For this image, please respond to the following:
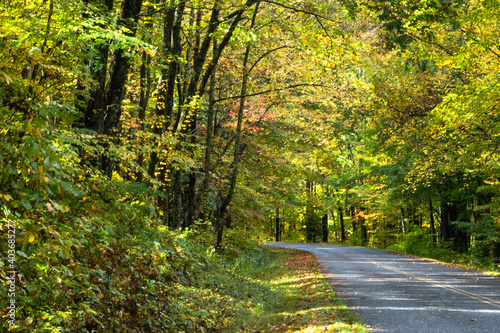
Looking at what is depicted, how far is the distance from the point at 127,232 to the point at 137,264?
0.69m

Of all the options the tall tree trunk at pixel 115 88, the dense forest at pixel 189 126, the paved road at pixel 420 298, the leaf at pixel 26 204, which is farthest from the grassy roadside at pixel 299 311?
the leaf at pixel 26 204

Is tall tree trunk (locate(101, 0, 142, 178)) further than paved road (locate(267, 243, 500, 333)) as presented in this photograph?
Yes

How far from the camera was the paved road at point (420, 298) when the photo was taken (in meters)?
7.60

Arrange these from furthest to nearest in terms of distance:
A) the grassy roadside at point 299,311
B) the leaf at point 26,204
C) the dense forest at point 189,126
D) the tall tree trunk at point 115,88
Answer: the tall tree trunk at point 115,88 → the grassy roadside at point 299,311 → the dense forest at point 189,126 → the leaf at point 26,204

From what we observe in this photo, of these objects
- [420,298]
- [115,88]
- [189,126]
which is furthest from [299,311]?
[189,126]

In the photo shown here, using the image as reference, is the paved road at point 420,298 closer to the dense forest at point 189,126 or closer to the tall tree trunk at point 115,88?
the dense forest at point 189,126

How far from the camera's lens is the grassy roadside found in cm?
799

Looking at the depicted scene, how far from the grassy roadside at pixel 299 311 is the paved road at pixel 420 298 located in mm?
406

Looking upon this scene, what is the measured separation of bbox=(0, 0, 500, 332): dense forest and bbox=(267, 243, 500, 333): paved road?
409cm

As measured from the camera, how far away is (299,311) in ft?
31.6

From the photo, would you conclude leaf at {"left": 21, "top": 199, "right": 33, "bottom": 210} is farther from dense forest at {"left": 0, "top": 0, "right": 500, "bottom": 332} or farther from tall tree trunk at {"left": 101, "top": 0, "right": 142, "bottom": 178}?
tall tree trunk at {"left": 101, "top": 0, "right": 142, "bottom": 178}

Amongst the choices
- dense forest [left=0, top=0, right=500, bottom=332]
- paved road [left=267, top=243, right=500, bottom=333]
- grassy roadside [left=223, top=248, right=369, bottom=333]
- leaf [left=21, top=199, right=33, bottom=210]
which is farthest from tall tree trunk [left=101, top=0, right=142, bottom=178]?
paved road [left=267, top=243, right=500, bottom=333]

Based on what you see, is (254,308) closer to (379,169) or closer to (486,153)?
(486,153)

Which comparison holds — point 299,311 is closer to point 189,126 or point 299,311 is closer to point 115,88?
point 115,88
